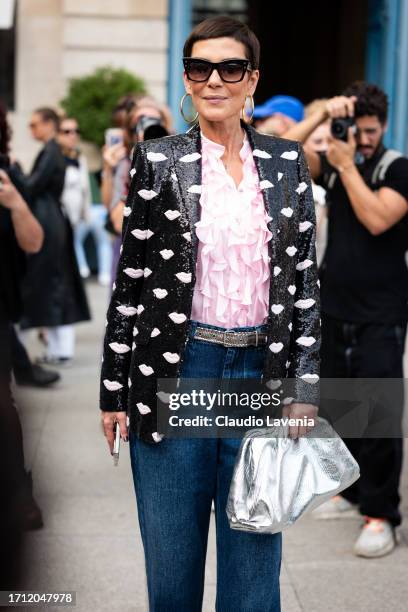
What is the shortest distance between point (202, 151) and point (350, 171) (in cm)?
185

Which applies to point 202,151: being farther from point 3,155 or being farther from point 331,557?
point 331,557

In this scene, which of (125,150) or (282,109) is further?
(282,109)

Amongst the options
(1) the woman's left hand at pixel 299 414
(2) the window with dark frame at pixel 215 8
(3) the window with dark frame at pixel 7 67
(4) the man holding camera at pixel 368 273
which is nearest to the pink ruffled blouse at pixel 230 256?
(1) the woman's left hand at pixel 299 414

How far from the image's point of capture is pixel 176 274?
2.57 meters

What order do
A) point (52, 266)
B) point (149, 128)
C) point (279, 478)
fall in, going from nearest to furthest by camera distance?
point (279, 478) < point (149, 128) < point (52, 266)

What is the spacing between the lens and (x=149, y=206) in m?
2.61

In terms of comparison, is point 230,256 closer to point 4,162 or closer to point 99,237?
point 4,162

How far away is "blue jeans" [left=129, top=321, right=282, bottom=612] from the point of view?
8.62 feet

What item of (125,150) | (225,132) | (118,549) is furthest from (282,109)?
(225,132)

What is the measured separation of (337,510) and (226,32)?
286 cm

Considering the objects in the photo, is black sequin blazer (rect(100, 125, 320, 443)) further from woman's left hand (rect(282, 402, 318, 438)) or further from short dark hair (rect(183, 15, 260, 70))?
short dark hair (rect(183, 15, 260, 70))

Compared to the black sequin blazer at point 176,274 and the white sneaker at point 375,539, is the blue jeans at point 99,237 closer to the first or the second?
the white sneaker at point 375,539

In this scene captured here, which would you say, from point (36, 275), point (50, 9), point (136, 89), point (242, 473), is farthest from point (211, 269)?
point (50, 9)

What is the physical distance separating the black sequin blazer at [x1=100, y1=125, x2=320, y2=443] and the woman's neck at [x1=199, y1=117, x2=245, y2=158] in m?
0.04
